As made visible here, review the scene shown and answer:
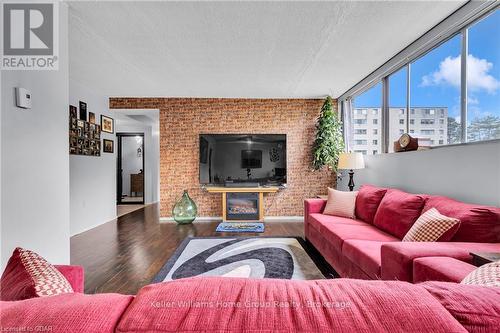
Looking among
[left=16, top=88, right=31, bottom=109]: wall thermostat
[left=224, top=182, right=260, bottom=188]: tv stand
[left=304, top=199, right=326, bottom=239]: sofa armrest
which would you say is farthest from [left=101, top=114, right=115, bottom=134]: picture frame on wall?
[left=304, top=199, right=326, bottom=239]: sofa armrest

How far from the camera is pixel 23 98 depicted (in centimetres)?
172

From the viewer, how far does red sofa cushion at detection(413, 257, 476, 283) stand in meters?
1.17

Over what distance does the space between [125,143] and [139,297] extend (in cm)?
863

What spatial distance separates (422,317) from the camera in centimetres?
43

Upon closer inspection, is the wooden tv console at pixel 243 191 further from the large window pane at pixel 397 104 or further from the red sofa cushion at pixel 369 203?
the large window pane at pixel 397 104

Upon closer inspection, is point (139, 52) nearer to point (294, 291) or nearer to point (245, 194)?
point (245, 194)

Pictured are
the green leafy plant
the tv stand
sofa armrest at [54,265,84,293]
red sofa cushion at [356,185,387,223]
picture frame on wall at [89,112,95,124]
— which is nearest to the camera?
sofa armrest at [54,265,84,293]

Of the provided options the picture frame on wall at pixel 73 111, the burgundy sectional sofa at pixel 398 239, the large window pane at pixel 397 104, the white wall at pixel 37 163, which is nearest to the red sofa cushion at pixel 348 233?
the burgundy sectional sofa at pixel 398 239

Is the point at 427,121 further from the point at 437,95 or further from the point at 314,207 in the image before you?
the point at 314,207

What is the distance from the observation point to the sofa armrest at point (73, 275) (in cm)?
99

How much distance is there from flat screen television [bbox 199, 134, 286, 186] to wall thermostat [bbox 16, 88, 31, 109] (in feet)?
10.9

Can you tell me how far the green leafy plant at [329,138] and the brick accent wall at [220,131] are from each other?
34 cm

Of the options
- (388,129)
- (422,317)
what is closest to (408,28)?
(388,129)

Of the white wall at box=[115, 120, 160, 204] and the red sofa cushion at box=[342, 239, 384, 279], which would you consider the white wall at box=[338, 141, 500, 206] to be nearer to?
the red sofa cushion at box=[342, 239, 384, 279]
